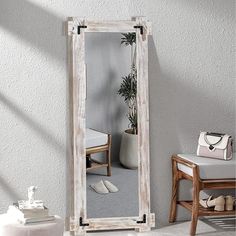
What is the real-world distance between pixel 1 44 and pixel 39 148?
2.79ft

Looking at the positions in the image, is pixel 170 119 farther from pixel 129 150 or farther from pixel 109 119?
pixel 109 119

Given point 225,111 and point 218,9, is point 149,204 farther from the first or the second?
point 218,9

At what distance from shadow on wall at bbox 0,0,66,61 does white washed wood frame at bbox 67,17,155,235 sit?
0.11m

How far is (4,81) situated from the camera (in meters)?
5.32

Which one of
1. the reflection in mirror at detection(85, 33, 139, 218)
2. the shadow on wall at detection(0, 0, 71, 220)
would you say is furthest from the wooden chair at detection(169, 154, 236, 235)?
the shadow on wall at detection(0, 0, 71, 220)

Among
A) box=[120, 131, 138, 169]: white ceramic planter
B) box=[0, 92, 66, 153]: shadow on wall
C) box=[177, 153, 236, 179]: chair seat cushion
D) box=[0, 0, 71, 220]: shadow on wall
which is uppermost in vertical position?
box=[0, 0, 71, 220]: shadow on wall

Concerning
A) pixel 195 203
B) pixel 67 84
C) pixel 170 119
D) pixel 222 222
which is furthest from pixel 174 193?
pixel 67 84

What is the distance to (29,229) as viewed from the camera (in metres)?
4.29

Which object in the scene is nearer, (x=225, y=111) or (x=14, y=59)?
(x=14, y=59)

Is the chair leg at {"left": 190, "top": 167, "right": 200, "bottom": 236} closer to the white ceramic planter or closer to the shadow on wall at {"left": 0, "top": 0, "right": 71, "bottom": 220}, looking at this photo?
the white ceramic planter

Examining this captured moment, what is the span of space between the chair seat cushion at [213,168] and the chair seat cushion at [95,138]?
2.18 feet

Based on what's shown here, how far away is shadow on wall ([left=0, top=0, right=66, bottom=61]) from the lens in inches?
208

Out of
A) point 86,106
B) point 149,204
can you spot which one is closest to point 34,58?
point 86,106

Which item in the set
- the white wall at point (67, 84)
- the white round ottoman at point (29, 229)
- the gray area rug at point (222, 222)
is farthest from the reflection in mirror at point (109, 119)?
the white round ottoman at point (29, 229)
